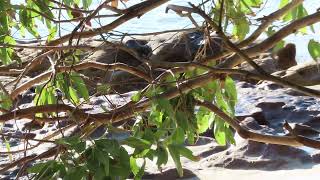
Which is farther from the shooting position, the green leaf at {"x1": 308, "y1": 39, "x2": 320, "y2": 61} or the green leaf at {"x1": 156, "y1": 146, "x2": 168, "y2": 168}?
the green leaf at {"x1": 308, "y1": 39, "x2": 320, "y2": 61}

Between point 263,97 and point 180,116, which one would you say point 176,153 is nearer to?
point 180,116

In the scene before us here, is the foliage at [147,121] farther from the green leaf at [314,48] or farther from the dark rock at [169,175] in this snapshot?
the dark rock at [169,175]

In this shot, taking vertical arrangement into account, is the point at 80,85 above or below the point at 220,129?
above

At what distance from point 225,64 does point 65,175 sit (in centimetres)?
63

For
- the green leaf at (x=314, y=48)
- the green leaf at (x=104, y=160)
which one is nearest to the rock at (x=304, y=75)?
the green leaf at (x=314, y=48)

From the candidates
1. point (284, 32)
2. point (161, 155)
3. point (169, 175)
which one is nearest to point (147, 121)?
point (161, 155)

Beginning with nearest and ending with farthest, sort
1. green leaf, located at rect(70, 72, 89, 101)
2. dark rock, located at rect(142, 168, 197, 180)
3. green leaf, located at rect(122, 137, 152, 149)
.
Answer: green leaf, located at rect(122, 137, 152, 149) < green leaf, located at rect(70, 72, 89, 101) < dark rock, located at rect(142, 168, 197, 180)

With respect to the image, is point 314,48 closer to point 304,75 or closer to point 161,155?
point 161,155

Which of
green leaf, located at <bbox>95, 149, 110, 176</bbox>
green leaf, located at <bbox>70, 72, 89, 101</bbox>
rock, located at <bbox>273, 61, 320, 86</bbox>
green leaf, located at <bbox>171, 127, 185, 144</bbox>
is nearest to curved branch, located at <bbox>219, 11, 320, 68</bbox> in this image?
green leaf, located at <bbox>171, 127, 185, 144</bbox>

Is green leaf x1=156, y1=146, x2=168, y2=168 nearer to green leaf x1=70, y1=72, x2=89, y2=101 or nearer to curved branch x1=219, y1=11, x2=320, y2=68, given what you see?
curved branch x1=219, y1=11, x2=320, y2=68

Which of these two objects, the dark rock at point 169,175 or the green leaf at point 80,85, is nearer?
the green leaf at point 80,85

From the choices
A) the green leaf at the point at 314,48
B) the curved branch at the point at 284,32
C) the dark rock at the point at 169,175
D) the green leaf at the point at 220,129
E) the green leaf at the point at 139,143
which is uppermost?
the curved branch at the point at 284,32

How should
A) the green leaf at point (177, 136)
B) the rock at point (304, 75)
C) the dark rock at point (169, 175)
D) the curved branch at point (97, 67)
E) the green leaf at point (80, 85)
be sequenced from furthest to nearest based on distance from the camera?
the rock at point (304, 75) < the dark rock at point (169, 175) < the green leaf at point (80, 85) < the curved branch at point (97, 67) < the green leaf at point (177, 136)

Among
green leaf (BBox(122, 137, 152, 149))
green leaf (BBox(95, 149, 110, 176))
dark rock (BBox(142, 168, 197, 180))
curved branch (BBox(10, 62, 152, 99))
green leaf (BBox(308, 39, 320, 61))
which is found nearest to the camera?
green leaf (BBox(95, 149, 110, 176))
